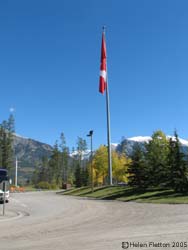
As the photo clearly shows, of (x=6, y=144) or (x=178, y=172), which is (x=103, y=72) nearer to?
(x=178, y=172)

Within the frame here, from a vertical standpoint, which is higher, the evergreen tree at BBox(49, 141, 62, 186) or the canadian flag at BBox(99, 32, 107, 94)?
the canadian flag at BBox(99, 32, 107, 94)

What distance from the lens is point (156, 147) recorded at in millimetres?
62094

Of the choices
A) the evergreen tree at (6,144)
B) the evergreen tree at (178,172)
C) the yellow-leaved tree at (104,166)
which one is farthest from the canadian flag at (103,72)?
the evergreen tree at (6,144)

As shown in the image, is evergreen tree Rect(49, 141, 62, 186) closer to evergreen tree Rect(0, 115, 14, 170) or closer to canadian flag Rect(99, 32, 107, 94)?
evergreen tree Rect(0, 115, 14, 170)

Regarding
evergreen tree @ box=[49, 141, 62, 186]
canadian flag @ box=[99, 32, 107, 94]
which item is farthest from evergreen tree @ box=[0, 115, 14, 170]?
canadian flag @ box=[99, 32, 107, 94]

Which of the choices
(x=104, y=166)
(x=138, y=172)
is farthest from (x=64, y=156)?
(x=138, y=172)

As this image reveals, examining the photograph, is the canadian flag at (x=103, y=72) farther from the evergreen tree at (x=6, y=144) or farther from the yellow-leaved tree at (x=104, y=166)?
the evergreen tree at (x=6, y=144)

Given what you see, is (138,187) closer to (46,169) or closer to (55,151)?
(55,151)

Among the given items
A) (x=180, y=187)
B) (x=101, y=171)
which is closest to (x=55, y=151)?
(x=101, y=171)

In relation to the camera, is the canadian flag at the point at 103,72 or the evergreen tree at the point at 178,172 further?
the canadian flag at the point at 103,72

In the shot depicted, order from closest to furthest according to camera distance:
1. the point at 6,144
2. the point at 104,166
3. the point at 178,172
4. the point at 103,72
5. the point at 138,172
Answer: the point at 178,172 < the point at 138,172 < the point at 103,72 < the point at 104,166 < the point at 6,144

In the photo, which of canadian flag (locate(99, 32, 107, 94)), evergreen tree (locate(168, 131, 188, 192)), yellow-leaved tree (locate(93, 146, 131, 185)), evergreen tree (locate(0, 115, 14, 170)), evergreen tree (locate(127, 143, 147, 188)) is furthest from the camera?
evergreen tree (locate(0, 115, 14, 170))

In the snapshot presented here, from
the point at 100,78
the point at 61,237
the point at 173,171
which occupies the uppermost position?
the point at 100,78

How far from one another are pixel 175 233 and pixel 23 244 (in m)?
4.46
